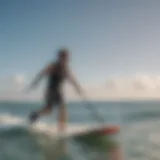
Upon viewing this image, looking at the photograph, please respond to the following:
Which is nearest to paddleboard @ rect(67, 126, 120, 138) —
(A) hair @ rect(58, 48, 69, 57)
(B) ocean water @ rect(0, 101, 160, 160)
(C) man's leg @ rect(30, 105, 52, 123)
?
(B) ocean water @ rect(0, 101, 160, 160)

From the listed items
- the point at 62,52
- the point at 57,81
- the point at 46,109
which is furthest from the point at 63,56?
the point at 46,109

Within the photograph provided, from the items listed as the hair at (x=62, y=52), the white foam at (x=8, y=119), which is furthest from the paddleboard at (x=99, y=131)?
the hair at (x=62, y=52)

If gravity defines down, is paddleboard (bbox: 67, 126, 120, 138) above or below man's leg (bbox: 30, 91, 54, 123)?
below

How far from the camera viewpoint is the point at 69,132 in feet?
6.68

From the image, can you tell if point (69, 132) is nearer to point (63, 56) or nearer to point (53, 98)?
point (53, 98)

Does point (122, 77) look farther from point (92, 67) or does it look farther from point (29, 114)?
point (29, 114)

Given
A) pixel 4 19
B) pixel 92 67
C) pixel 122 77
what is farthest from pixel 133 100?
pixel 4 19

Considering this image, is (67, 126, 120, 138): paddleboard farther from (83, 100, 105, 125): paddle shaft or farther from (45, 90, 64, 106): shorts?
(45, 90, 64, 106): shorts

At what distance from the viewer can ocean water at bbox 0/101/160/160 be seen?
199 cm

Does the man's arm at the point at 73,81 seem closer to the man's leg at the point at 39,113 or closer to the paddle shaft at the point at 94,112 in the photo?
the paddle shaft at the point at 94,112

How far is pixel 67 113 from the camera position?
2016 millimetres

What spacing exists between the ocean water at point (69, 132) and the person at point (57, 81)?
3cm

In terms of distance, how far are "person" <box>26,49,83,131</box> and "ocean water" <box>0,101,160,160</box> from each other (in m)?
0.03

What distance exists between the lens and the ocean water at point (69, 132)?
6.53ft
